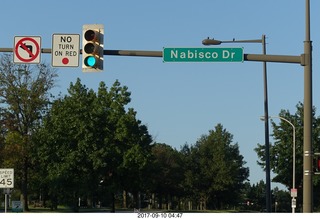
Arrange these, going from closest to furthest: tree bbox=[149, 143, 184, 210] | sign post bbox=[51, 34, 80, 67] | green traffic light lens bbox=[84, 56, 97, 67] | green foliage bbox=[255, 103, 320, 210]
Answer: green traffic light lens bbox=[84, 56, 97, 67] → sign post bbox=[51, 34, 80, 67] → green foliage bbox=[255, 103, 320, 210] → tree bbox=[149, 143, 184, 210]

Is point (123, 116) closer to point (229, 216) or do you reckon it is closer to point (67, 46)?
point (67, 46)

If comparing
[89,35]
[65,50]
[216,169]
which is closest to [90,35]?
[89,35]

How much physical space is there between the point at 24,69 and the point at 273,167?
96.7ft

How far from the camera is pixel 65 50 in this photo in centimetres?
1903

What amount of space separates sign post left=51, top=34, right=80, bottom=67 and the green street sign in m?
2.62

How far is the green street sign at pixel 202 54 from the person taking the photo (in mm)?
18719

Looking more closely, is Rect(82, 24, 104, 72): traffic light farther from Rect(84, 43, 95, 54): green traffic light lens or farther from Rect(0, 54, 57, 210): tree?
Rect(0, 54, 57, 210): tree

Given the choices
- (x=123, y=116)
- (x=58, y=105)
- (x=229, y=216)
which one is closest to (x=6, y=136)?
(x=58, y=105)

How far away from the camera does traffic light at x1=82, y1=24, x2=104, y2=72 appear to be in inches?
715

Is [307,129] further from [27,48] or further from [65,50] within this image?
[27,48]

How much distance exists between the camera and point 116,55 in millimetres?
18875

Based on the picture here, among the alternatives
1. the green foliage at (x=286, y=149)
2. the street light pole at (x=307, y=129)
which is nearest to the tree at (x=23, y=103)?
the green foliage at (x=286, y=149)

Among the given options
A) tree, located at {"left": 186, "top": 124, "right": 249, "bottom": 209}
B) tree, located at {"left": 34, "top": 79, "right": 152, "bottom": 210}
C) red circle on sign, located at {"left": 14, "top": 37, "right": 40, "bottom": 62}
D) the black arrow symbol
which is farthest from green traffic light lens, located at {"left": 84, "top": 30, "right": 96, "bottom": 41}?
tree, located at {"left": 186, "top": 124, "right": 249, "bottom": 209}

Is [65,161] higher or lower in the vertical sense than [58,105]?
lower
